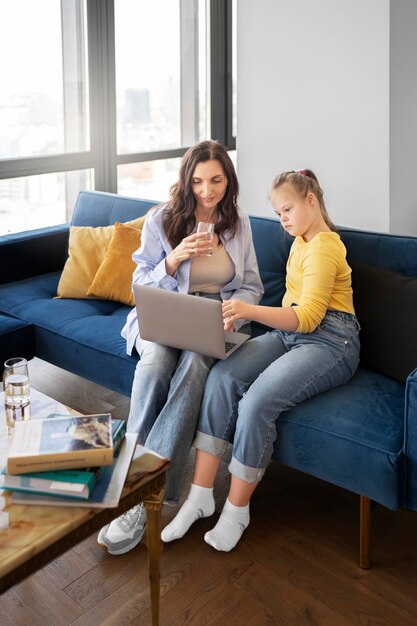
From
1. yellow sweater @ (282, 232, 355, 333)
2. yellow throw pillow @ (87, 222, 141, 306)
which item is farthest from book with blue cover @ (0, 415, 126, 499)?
yellow throw pillow @ (87, 222, 141, 306)

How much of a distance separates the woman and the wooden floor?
5.7 inches

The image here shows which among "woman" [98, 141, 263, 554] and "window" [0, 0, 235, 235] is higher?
"window" [0, 0, 235, 235]

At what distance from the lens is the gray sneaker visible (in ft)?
6.79

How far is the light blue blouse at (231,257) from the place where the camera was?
2482mm

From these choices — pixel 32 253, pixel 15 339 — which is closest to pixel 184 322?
pixel 15 339

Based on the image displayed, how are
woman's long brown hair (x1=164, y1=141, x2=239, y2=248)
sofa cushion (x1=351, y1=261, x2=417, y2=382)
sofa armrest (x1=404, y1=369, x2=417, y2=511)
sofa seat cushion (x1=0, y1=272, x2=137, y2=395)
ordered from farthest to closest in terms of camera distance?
sofa seat cushion (x1=0, y1=272, x2=137, y2=395) < woman's long brown hair (x1=164, y1=141, x2=239, y2=248) < sofa cushion (x1=351, y1=261, x2=417, y2=382) < sofa armrest (x1=404, y1=369, x2=417, y2=511)

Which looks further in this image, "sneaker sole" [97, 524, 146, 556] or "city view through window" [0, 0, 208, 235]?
"city view through window" [0, 0, 208, 235]

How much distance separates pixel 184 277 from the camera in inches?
96.0

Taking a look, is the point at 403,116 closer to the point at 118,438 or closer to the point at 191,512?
the point at 191,512

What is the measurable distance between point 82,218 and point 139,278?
1.09 m

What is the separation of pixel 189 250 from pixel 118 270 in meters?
0.88


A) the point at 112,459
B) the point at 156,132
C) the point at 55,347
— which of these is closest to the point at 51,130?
the point at 156,132

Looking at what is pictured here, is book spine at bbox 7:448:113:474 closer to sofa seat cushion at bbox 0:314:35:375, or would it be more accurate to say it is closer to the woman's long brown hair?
the woman's long brown hair

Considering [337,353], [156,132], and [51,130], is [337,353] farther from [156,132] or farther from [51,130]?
[156,132]
